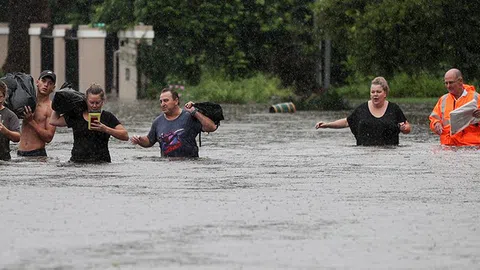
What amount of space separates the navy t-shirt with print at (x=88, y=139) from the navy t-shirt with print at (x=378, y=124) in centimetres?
371

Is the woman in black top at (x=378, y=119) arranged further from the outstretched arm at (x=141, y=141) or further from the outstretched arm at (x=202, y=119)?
the outstretched arm at (x=141, y=141)

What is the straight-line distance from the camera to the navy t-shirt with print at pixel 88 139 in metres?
18.0

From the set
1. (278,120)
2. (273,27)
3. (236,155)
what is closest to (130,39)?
(273,27)

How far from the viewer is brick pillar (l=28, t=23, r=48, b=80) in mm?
60250

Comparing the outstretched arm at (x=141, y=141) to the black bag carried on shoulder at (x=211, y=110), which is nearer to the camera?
the outstretched arm at (x=141, y=141)

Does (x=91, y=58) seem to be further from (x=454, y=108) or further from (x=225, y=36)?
(x=454, y=108)

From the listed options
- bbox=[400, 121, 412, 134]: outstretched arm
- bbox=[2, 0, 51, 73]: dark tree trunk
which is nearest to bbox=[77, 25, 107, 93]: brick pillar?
bbox=[2, 0, 51, 73]: dark tree trunk

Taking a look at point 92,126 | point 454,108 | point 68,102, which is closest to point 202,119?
point 92,126

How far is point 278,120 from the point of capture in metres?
34.2

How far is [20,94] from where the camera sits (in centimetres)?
1817

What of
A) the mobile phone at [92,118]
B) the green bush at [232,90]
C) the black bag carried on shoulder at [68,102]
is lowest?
the green bush at [232,90]

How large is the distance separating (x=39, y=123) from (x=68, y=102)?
2.94 feet

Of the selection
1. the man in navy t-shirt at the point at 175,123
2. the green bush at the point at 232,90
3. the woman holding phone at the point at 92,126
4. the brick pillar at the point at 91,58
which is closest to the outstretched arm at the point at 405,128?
the man in navy t-shirt at the point at 175,123

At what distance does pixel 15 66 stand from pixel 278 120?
27131 mm
